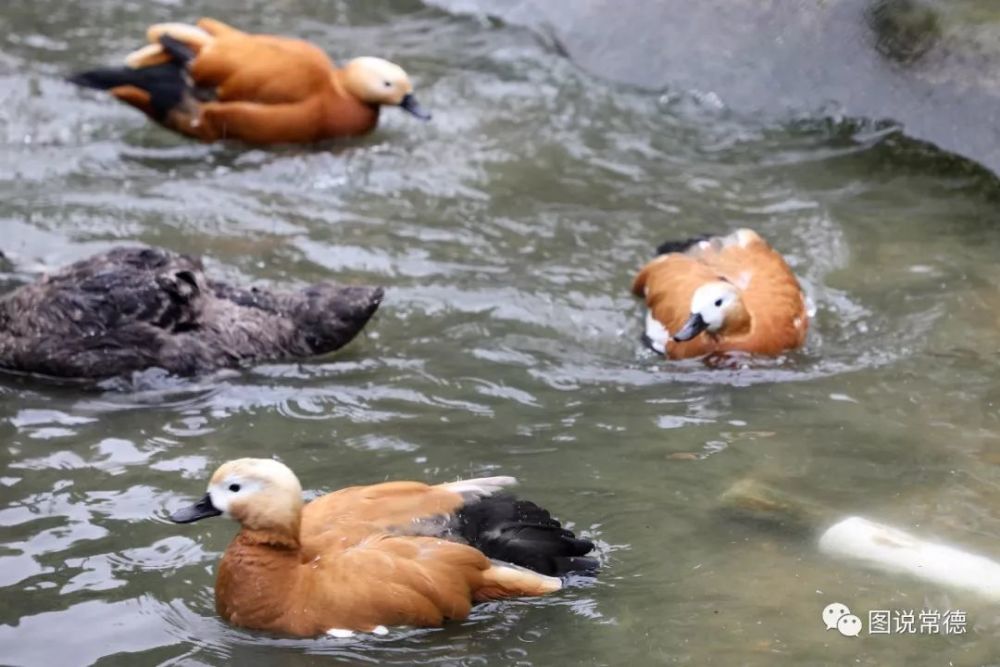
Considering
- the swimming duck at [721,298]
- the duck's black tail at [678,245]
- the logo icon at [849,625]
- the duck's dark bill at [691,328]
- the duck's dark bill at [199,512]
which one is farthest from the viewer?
the duck's black tail at [678,245]

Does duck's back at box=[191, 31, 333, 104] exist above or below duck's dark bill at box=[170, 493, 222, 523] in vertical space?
above

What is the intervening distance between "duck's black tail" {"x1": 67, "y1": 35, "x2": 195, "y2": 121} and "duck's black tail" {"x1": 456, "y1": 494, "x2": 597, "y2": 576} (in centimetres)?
564

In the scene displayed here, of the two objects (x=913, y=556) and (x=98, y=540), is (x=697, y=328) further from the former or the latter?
(x=98, y=540)

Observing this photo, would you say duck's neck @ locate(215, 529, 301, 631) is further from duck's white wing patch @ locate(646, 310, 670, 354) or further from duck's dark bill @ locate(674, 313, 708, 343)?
duck's white wing patch @ locate(646, 310, 670, 354)

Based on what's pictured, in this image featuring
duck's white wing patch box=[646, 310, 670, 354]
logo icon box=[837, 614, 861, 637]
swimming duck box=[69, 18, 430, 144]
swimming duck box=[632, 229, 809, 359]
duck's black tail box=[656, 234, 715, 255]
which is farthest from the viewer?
swimming duck box=[69, 18, 430, 144]

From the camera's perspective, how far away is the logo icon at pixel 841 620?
485 centimetres

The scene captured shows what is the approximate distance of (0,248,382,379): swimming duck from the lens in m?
7.04

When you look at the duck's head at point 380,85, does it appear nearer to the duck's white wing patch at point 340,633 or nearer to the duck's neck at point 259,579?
the duck's neck at point 259,579

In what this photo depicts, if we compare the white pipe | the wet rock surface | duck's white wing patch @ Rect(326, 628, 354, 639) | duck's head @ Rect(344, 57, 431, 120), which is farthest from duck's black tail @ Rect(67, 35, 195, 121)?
the white pipe

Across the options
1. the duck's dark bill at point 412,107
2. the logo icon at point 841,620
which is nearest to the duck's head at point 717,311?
the logo icon at point 841,620

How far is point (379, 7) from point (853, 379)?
7143mm

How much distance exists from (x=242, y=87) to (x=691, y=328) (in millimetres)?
3972

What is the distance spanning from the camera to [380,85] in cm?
1007

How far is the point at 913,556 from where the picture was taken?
523 cm
